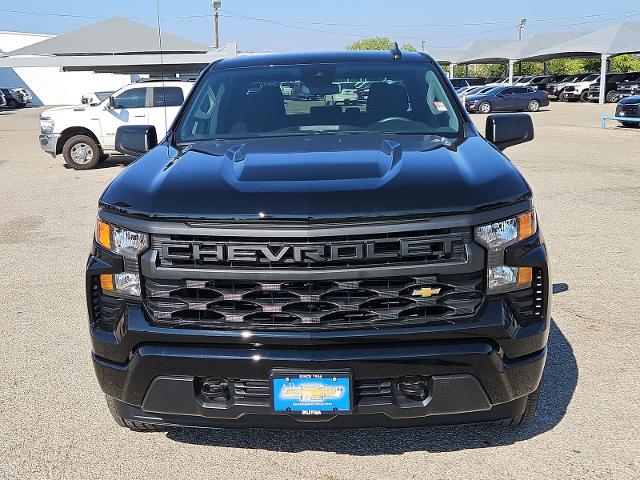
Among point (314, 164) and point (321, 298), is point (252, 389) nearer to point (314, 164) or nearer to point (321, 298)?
point (321, 298)

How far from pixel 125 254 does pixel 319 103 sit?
72.2 inches

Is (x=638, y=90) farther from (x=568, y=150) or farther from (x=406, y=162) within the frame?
(x=406, y=162)

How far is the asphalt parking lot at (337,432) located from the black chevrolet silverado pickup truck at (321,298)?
1.30 ft

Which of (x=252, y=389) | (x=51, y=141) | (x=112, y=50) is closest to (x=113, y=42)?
(x=112, y=50)

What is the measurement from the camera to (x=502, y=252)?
2.75 m

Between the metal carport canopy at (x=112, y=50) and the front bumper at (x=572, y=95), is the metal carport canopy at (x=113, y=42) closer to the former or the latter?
the metal carport canopy at (x=112, y=50)

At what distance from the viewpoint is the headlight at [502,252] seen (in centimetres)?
272

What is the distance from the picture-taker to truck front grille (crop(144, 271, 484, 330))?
2689 millimetres

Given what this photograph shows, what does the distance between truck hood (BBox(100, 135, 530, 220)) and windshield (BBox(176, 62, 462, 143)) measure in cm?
61

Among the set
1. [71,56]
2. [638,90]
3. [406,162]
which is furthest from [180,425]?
[638,90]

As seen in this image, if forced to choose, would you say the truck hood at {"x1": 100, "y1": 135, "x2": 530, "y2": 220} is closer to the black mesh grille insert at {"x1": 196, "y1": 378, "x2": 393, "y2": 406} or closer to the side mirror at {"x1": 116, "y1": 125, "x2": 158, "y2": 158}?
the black mesh grille insert at {"x1": 196, "y1": 378, "x2": 393, "y2": 406}

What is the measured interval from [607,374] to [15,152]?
60.9 ft

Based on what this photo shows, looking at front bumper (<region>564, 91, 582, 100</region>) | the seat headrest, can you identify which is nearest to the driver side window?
the seat headrest

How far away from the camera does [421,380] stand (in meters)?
2.71
